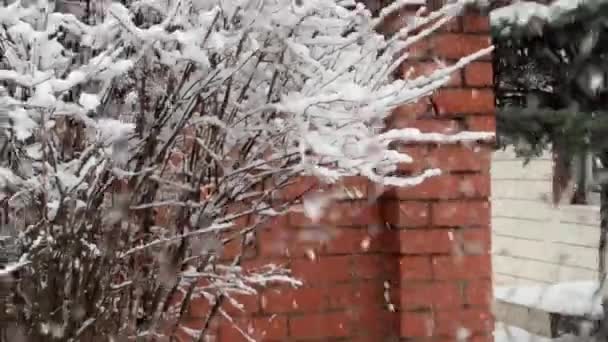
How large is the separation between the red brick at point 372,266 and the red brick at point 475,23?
1.04 m

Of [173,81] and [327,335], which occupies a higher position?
[173,81]

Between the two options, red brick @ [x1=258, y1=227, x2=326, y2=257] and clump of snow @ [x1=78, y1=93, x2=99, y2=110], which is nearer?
clump of snow @ [x1=78, y1=93, x2=99, y2=110]

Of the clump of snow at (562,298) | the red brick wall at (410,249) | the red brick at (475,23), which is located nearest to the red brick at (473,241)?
the red brick wall at (410,249)

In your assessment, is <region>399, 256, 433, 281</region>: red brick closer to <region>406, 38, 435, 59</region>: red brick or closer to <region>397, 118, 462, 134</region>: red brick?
<region>397, 118, 462, 134</region>: red brick

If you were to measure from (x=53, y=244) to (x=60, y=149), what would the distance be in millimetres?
278

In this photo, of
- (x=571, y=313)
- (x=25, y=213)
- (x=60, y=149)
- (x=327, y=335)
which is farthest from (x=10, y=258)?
(x=571, y=313)

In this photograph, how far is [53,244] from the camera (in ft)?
7.30

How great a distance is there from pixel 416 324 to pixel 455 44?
1.19 meters

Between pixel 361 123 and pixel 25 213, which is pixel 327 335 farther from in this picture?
pixel 25 213

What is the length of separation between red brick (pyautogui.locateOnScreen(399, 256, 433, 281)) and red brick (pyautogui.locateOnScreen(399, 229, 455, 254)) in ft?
0.10

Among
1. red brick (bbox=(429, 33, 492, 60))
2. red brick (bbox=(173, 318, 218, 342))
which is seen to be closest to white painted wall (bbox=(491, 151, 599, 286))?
red brick (bbox=(429, 33, 492, 60))

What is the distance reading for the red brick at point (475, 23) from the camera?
3629 millimetres

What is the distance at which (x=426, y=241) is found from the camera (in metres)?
3.54

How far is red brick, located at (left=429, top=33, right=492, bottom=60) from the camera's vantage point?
3.57 m
